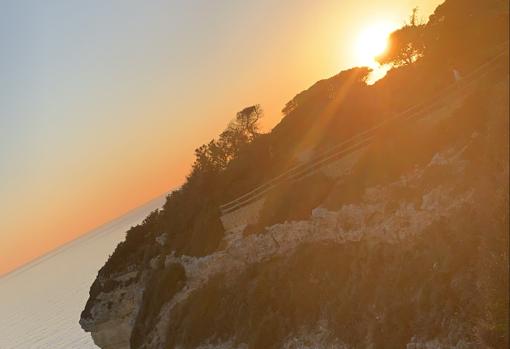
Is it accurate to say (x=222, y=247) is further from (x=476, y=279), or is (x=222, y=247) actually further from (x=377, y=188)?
(x=476, y=279)

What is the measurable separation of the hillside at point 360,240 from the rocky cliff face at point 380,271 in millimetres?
78

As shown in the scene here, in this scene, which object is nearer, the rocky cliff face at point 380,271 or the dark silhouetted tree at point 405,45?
the rocky cliff face at point 380,271

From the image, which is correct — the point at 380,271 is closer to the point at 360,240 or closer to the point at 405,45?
the point at 360,240

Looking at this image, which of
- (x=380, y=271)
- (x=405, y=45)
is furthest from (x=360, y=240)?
(x=405, y=45)

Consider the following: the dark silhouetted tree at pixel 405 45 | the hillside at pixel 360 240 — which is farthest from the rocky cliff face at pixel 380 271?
the dark silhouetted tree at pixel 405 45

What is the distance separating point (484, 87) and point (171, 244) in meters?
32.4

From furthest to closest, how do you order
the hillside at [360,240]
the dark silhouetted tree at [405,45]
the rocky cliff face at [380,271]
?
the dark silhouetted tree at [405,45] → the hillside at [360,240] → the rocky cliff face at [380,271]

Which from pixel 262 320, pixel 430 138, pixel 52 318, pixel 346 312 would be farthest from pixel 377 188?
pixel 52 318

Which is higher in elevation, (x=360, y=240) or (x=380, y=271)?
(x=360, y=240)

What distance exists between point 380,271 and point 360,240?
2716 mm

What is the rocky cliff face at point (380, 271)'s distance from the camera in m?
18.6

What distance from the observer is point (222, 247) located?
36.3 metres

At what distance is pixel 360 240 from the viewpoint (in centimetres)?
2564

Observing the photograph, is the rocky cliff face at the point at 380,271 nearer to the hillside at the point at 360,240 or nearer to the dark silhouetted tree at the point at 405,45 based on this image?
the hillside at the point at 360,240
